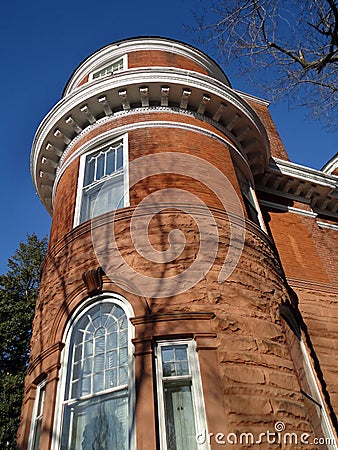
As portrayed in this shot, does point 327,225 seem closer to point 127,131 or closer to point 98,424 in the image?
point 127,131

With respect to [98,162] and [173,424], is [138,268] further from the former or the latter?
[98,162]

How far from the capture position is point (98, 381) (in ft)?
19.4

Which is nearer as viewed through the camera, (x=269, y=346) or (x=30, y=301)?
(x=269, y=346)

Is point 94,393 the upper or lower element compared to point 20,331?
lower

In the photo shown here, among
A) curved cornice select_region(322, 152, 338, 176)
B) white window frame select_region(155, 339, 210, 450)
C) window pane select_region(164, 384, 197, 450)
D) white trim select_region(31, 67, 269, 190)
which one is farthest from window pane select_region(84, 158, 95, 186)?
curved cornice select_region(322, 152, 338, 176)

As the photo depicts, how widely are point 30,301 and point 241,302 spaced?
55.5 feet

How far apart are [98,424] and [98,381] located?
0.59 metres

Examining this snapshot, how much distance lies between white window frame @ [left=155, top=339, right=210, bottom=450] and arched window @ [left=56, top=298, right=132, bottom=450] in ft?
1.38

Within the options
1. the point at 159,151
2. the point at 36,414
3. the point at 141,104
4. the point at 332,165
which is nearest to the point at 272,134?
the point at 332,165

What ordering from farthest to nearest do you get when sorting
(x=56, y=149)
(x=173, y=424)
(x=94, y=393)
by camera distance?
(x=56, y=149) → (x=94, y=393) → (x=173, y=424)

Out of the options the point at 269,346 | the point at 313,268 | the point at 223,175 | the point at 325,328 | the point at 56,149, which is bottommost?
the point at 269,346

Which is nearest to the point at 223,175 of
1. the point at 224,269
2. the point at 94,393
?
the point at 224,269

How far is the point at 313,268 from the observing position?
35.9 feet

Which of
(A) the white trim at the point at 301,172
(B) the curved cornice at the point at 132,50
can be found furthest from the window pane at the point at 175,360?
(B) the curved cornice at the point at 132,50
